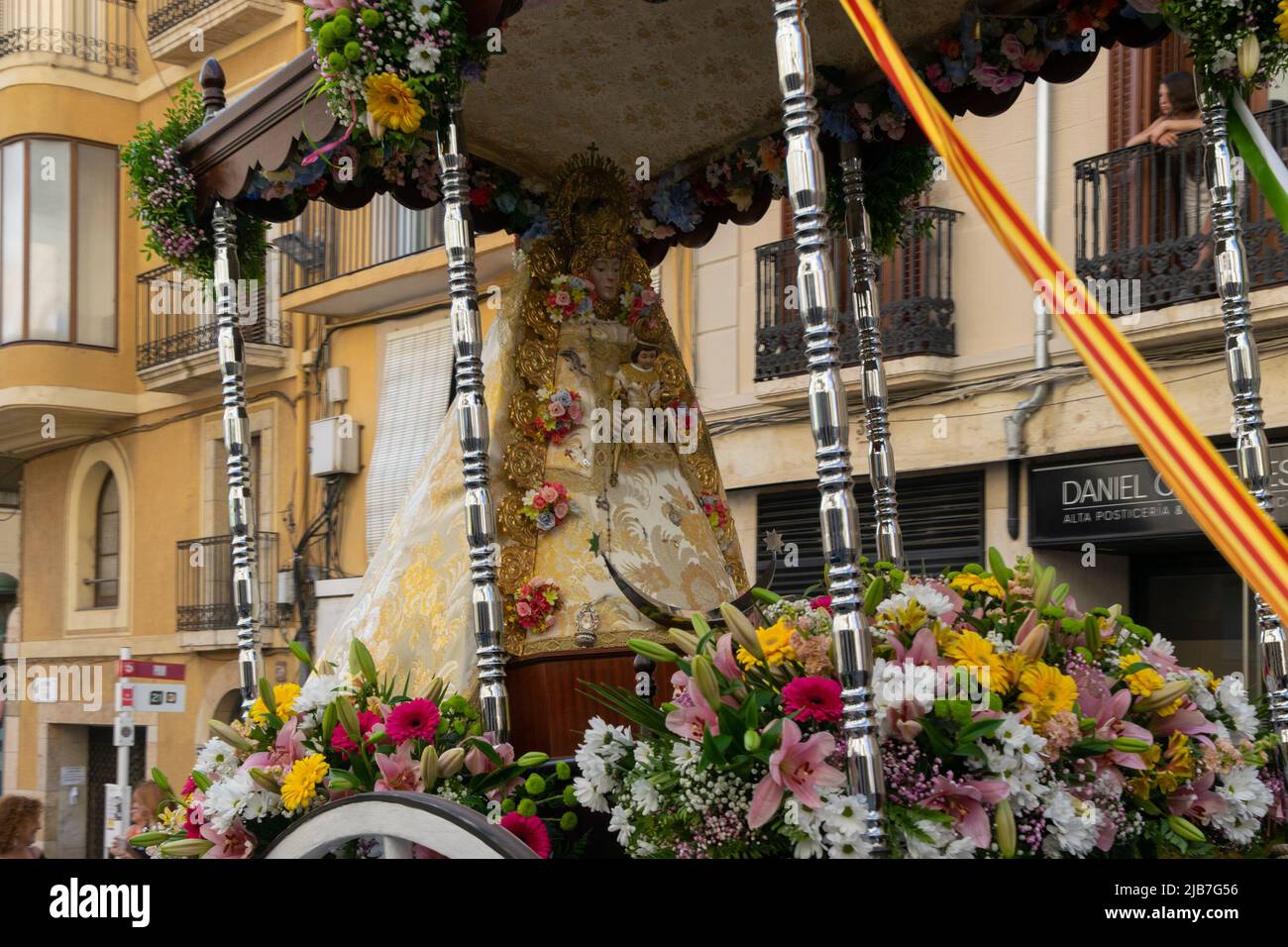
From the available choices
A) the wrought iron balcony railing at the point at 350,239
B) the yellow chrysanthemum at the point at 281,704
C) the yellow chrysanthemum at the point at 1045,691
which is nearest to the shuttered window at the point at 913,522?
the wrought iron balcony railing at the point at 350,239

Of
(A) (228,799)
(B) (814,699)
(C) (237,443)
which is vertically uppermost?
(C) (237,443)

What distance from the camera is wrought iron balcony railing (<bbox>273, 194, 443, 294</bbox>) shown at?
620 inches

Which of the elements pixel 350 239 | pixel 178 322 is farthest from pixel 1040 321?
pixel 178 322

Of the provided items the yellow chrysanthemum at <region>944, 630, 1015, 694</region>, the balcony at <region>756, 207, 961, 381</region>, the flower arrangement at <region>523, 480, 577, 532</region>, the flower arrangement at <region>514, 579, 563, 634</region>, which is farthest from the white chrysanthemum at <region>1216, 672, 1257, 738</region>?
the balcony at <region>756, 207, 961, 381</region>

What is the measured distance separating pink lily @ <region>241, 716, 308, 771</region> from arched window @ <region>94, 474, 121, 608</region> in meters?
15.9

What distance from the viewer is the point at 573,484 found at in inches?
215

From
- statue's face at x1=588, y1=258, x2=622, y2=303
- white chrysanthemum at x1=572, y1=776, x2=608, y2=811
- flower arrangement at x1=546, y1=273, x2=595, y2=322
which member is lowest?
white chrysanthemum at x1=572, y1=776, x2=608, y2=811

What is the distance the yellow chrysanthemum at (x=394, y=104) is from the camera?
4.47 meters

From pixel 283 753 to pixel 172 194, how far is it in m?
2.28

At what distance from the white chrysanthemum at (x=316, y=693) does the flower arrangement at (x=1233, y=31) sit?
302 centimetres

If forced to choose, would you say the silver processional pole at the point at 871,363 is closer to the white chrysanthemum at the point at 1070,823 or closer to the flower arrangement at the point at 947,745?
the flower arrangement at the point at 947,745

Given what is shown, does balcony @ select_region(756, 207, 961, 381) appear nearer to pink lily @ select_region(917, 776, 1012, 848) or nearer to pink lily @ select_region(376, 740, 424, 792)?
pink lily @ select_region(376, 740, 424, 792)

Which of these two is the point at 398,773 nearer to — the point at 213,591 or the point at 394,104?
the point at 394,104
